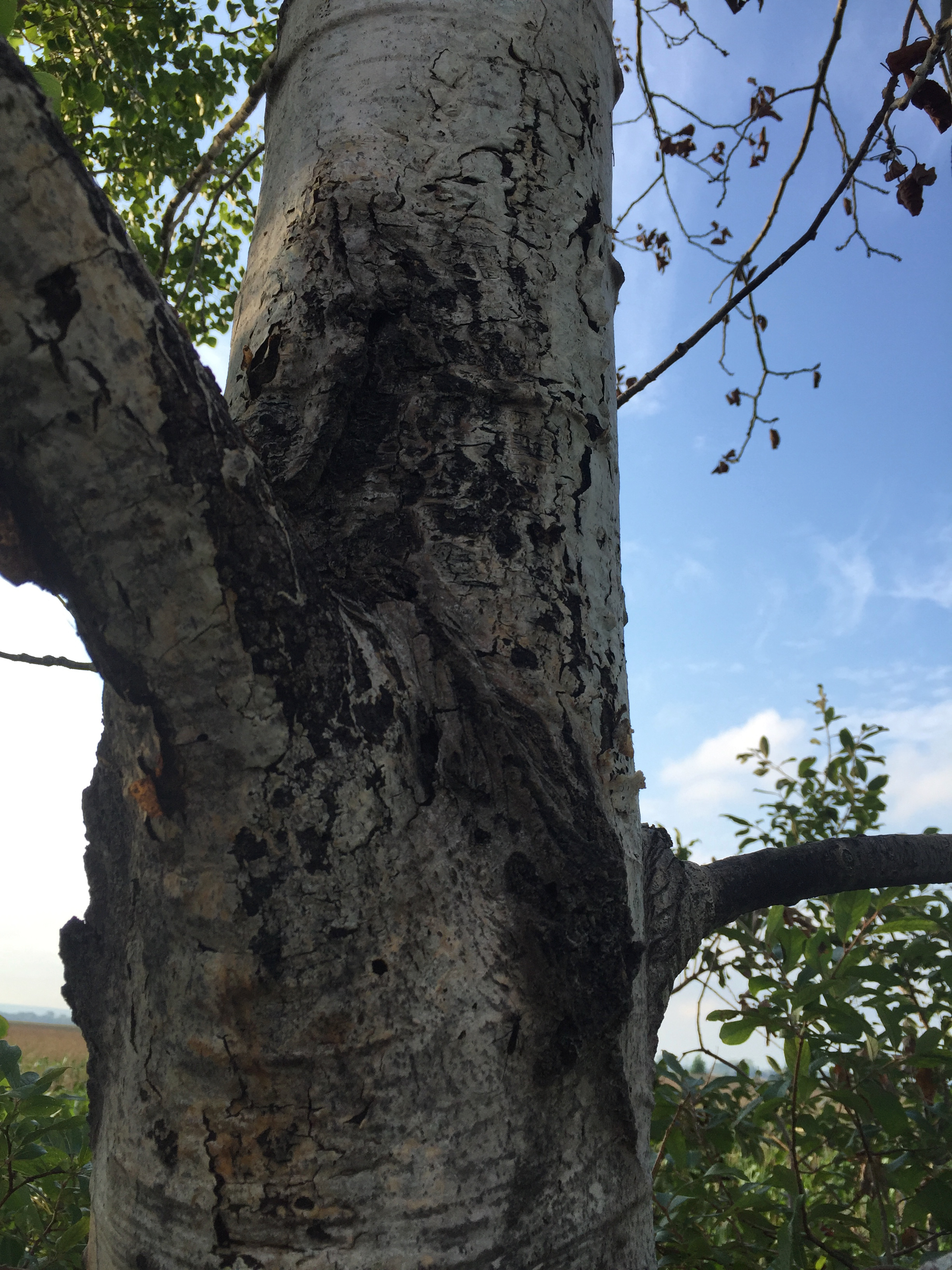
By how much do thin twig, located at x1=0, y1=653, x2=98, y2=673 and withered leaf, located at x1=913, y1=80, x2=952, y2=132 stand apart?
1964 mm

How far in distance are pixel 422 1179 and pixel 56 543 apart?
64 cm

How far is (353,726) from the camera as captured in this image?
2.65ft

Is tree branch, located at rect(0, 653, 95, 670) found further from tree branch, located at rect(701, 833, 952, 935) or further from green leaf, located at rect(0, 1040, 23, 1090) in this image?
tree branch, located at rect(701, 833, 952, 935)

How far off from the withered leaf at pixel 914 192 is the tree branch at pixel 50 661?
6.38 feet

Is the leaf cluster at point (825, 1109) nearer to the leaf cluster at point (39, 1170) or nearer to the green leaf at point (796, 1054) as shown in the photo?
the green leaf at point (796, 1054)

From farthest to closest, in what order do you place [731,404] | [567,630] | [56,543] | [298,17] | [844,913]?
1. [731,404]
2. [844,913]
3. [298,17]
4. [567,630]
5. [56,543]

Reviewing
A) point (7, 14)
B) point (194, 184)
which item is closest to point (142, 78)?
point (194, 184)

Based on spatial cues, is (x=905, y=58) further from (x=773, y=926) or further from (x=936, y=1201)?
(x=936, y=1201)

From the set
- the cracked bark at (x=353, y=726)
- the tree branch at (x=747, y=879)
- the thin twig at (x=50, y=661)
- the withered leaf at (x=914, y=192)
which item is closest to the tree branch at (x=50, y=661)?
the thin twig at (x=50, y=661)

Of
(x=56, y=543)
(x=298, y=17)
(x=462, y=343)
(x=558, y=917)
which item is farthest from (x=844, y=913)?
(x=298, y=17)

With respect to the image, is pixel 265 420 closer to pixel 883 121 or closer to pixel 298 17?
pixel 298 17

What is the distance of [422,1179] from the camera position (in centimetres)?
75

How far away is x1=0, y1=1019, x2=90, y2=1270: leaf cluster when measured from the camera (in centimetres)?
144

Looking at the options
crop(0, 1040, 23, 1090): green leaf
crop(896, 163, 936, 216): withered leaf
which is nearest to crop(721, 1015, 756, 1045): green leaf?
crop(0, 1040, 23, 1090): green leaf
